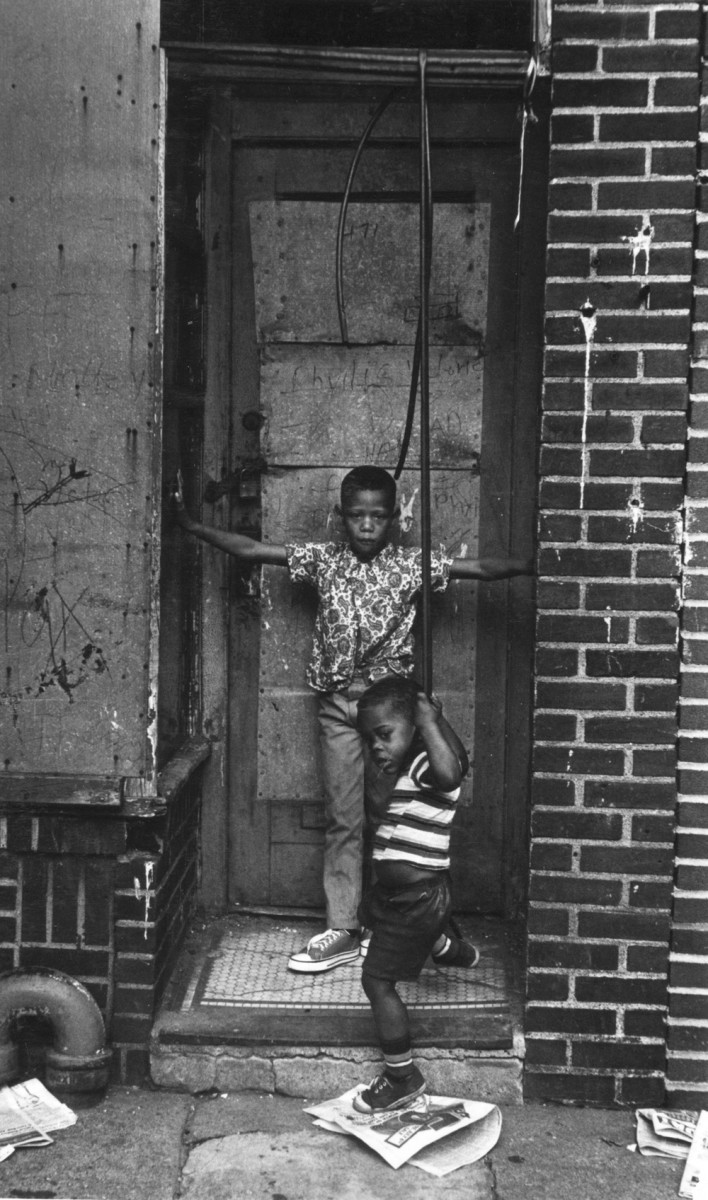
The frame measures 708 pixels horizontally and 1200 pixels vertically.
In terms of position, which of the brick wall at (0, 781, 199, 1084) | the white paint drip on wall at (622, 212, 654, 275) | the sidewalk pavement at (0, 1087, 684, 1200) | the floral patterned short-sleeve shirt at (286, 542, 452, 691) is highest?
the white paint drip on wall at (622, 212, 654, 275)

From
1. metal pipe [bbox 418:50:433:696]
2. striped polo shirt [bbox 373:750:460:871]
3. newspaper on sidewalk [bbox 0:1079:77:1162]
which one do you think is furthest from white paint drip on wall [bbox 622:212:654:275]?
newspaper on sidewalk [bbox 0:1079:77:1162]

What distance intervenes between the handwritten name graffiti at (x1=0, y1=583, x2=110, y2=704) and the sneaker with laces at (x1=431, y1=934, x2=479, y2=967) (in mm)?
1508

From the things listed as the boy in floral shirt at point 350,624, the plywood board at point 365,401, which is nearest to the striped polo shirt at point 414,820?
the boy in floral shirt at point 350,624

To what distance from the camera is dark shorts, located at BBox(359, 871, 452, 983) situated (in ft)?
10.4

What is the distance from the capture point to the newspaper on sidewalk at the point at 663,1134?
3074mm

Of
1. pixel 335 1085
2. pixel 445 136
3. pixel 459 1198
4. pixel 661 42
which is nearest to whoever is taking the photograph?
pixel 459 1198

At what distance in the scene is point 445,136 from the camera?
13.1 feet

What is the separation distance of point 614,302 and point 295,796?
215cm

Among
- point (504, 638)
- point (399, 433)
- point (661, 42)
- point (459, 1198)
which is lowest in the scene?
point (459, 1198)

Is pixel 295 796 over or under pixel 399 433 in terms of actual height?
under

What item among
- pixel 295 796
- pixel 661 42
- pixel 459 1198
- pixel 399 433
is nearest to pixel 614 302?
pixel 661 42

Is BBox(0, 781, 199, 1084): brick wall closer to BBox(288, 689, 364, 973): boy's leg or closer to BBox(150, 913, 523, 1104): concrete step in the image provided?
BBox(150, 913, 523, 1104): concrete step

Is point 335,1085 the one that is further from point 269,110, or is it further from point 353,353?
point 269,110

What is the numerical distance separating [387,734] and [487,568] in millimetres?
910
